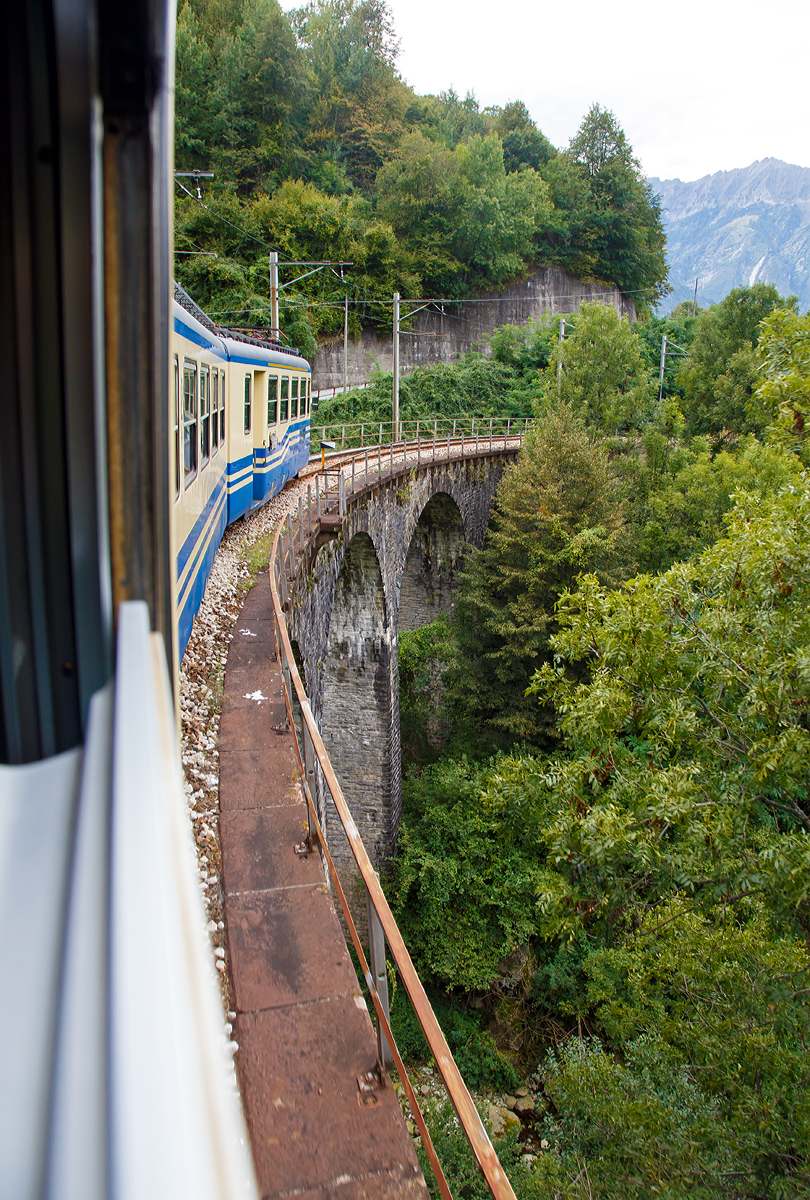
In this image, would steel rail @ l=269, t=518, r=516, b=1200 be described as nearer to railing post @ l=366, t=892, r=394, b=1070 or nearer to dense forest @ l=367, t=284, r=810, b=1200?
railing post @ l=366, t=892, r=394, b=1070

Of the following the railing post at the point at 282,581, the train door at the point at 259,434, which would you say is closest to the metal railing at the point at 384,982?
the railing post at the point at 282,581

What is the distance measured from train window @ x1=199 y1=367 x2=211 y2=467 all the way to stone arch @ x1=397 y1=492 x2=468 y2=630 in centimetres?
1836

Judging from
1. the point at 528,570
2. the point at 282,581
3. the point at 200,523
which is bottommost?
the point at 528,570

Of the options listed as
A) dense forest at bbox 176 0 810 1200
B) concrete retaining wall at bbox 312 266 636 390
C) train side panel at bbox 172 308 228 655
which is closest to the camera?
train side panel at bbox 172 308 228 655

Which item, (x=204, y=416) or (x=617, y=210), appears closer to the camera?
(x=204, y=416)

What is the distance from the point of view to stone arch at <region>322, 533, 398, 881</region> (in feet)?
58.1

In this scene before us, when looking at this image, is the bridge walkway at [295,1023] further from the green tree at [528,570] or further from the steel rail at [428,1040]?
the green tree at [528,570]

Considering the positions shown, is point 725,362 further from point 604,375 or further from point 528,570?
point 528,570

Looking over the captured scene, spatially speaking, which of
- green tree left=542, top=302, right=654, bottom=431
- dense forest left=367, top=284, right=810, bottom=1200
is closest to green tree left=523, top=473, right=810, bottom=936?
dense forest left=367, top=284, right=810, bottom=1200

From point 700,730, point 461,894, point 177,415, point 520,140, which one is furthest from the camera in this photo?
point 520,140

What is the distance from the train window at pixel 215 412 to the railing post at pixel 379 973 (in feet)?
22.2

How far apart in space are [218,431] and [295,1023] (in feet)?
23.7

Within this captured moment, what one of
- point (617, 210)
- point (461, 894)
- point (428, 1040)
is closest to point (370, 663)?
point (461, 894)

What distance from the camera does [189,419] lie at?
6.59 m
